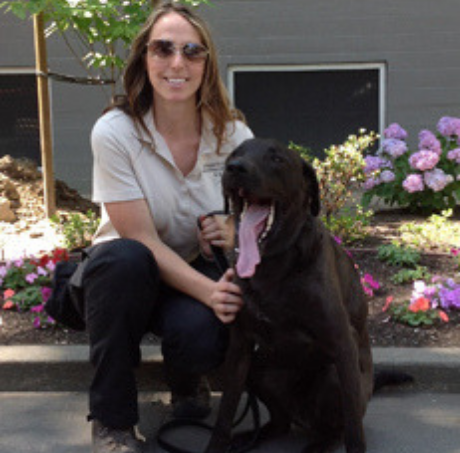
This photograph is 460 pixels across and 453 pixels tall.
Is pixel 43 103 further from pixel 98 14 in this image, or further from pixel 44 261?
pixel 44 261

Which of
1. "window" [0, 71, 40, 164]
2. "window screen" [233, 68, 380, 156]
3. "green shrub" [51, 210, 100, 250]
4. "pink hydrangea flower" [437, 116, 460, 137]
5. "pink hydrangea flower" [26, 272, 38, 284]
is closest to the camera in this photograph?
"pink hydrangea flower" [26, 272, 38, 284]

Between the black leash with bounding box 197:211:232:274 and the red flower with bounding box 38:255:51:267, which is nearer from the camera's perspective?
the black leash with bounding box 197:211:232:274

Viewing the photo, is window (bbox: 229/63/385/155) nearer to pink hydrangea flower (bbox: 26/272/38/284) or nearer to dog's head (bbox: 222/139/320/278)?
pink hydrangea flower (bbox: 26/272/38/284)

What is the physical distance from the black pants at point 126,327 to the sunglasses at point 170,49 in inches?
33.4

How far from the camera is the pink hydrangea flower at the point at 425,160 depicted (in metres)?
6.63

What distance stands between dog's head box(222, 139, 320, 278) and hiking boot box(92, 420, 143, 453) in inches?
35.9

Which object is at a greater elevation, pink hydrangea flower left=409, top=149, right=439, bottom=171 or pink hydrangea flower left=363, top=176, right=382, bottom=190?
pink hydrangea flower left=409, top=149, right=439, bottom=171

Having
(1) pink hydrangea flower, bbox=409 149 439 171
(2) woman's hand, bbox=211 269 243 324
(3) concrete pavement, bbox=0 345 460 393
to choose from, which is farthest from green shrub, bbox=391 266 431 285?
(2) woman's hand, bbox=211 269 243 324

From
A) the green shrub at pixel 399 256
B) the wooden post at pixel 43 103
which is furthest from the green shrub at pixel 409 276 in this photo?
the wooden post at pixel 43 103

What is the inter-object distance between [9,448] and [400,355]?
1960mm

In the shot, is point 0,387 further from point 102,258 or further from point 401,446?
point 401,446

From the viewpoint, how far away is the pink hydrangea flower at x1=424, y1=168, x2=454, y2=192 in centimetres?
669

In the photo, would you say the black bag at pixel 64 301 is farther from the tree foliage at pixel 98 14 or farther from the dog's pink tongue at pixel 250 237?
the tree foliage at pixel 98 14

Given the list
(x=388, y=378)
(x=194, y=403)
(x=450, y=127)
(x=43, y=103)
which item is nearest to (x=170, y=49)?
(x=194, y=403)
